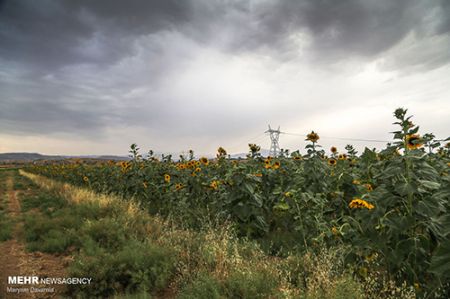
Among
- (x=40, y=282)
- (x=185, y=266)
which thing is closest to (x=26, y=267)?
(x=40, y=282)

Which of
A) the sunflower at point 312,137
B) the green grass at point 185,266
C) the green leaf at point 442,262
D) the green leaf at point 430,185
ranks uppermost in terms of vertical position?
the sunflower at point 312,137

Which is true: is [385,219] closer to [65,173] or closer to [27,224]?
[27,224]

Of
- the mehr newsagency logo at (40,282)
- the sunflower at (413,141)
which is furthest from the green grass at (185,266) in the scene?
the sunflower at (413,141)

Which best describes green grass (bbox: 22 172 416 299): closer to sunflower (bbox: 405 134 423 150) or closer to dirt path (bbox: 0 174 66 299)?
dirt path (bbox: 0 174 66 299)

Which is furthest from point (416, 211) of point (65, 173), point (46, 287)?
point (65, 173)

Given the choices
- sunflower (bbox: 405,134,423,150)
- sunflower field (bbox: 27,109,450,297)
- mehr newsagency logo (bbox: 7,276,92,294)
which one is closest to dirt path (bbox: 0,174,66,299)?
mehr newsagency logo (bbox: 7,276,92,294)

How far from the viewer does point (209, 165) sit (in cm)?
892

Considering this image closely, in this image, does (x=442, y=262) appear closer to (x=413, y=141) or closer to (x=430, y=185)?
(x=430, y=185)

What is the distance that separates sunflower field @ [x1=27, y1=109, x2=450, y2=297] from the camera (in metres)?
2.94

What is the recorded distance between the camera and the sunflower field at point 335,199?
2.94 meters

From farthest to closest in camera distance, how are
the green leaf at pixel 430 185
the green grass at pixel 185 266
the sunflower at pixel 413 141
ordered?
the green grass at pixel 185 266 < the sunflower at pixel 413 141 < the green leaf at pixel 430 185

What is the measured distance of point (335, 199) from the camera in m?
5.18

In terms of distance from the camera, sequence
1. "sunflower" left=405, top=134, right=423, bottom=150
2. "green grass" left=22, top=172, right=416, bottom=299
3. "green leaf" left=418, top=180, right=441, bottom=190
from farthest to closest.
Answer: "green grass" left=22, top=172, right=416, bottom=299 < "sunflower" left=405, top=134, right=423, bottom=150 < "green leaf" left=418, top=180, right=441, bottom=190

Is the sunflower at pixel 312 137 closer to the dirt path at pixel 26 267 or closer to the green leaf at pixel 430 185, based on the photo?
the green leaf at pixel 430 185
